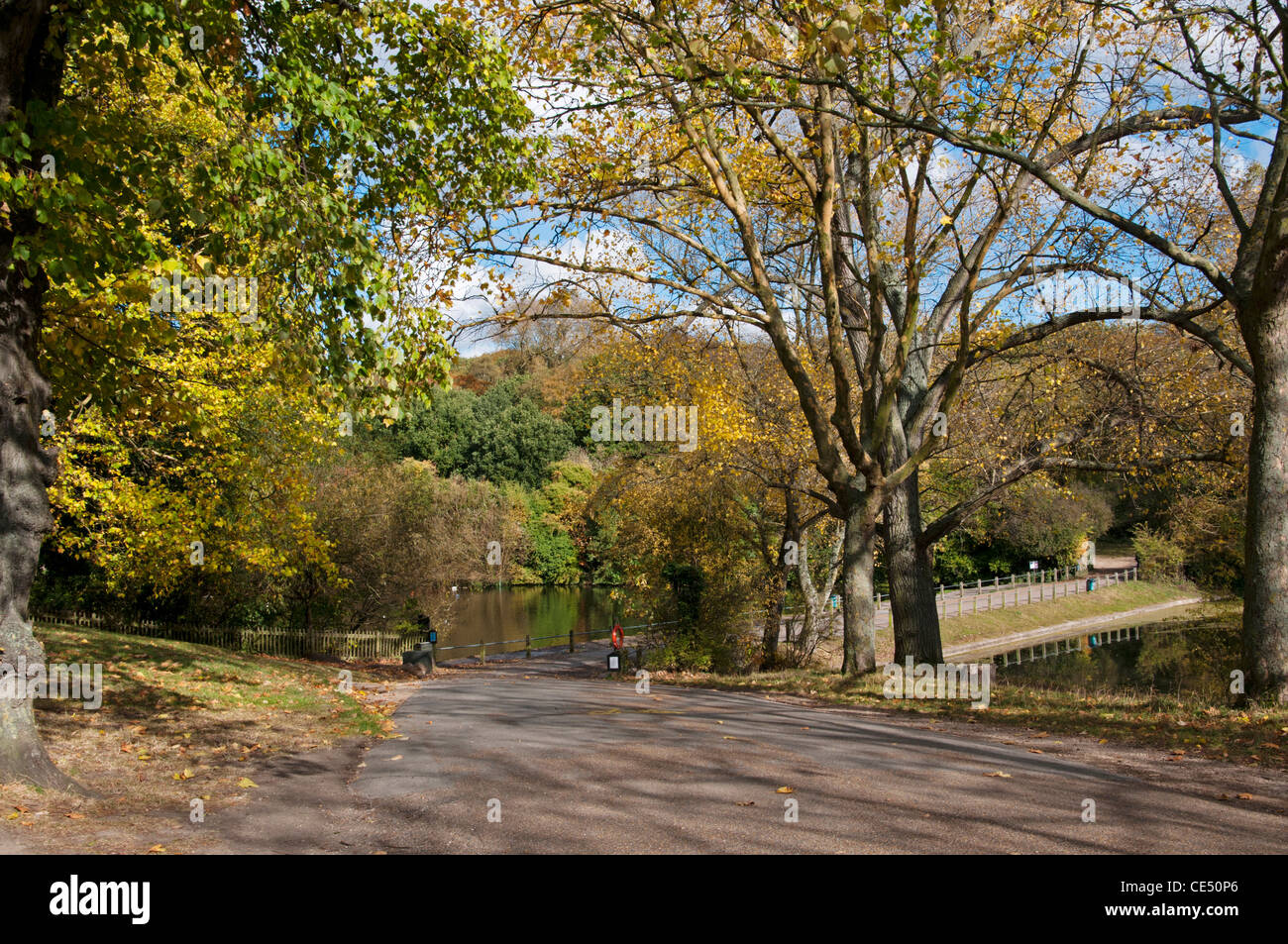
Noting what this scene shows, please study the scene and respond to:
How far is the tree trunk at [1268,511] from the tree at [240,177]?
321 inches

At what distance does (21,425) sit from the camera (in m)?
6.49

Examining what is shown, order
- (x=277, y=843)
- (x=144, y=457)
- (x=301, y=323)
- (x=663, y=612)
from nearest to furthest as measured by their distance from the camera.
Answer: (x=277, y=843) < (x=301, y=323) < (x=144, y=457) < (x=663, y=612)

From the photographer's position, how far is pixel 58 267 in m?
5.98

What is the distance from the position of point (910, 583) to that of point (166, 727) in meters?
10.1

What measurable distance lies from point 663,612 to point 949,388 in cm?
1231

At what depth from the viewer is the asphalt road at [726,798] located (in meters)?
5.27

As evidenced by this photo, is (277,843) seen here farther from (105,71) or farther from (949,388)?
(949,388)

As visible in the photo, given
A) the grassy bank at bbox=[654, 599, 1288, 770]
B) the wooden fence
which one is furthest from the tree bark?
the wooden fence

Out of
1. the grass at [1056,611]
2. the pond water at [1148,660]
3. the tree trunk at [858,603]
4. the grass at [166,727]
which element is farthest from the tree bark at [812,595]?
the grass at [1056,611]

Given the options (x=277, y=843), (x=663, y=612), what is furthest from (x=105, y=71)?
(x=663, y=612)

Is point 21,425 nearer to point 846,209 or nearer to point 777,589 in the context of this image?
point 846,209

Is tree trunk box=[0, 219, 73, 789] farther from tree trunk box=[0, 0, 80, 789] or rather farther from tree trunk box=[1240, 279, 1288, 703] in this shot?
tree trunk box=[1240, 279, 1288, 703]

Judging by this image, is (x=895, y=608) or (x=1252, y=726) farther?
(x=895, y=608)

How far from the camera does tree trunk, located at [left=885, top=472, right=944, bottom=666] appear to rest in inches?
528
